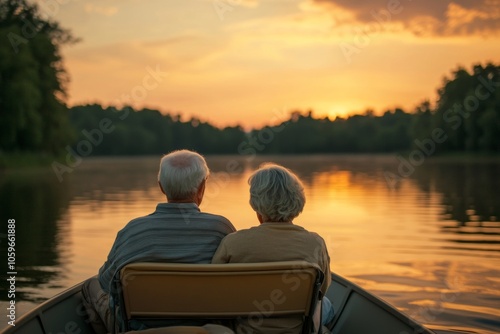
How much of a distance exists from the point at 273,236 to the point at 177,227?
1.68ft

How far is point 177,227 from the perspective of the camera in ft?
12.7

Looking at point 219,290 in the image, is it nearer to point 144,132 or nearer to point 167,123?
point 144,132

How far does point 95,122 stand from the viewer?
412ft

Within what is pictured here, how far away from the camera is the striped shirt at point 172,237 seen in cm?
384

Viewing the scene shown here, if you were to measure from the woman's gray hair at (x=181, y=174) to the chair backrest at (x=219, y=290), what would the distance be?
510 mm

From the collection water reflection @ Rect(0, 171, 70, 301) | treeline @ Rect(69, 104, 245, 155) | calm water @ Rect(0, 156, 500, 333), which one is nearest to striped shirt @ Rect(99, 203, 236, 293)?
calm water @ Rect(0, 156, 500, 333)

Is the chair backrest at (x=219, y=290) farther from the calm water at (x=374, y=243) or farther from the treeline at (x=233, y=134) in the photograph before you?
the treeline at (x=233, y=134)

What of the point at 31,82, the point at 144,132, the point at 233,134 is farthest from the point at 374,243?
the point at 233,134

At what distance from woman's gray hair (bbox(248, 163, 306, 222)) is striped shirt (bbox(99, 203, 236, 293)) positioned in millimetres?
300

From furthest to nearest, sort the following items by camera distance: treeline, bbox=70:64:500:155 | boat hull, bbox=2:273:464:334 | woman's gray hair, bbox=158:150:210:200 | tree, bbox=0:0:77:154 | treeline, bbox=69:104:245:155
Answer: treeline, bbox=69:104:245:155
treeline, bbox=70:64:500:155
tree, bbox=0:0:77:154
boat hull, bbox=2:273:464:334
woman's gray hair, bbox=158:150:210:200

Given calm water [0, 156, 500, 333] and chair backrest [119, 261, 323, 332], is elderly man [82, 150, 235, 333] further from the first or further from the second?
calm water [0, 156, 500, 333]

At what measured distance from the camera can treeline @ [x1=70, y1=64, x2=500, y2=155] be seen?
268 feet

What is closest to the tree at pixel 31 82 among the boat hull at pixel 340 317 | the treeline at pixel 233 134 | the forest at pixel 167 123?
the forest at pixel 167 123

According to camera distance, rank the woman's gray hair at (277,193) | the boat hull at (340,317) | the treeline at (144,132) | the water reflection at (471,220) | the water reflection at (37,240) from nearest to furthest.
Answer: the woman's gray hair at (277,193) → the boat hull at (340,317) → the water reflection at (37,240) → the water reflection at (471,220) → the treeline at (144,132)
